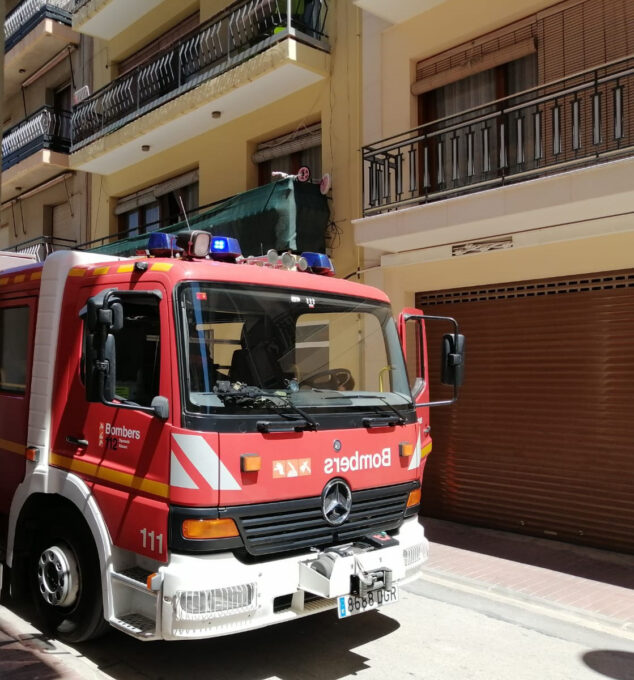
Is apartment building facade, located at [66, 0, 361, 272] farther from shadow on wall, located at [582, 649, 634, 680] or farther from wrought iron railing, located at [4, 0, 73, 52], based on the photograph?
shadow on wall, located at [582, 649, 634, 680]

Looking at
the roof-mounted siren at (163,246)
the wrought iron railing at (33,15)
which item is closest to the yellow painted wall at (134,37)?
the wrought iron railing at (33,15)

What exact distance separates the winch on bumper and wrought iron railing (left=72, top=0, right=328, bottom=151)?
8.10 meters

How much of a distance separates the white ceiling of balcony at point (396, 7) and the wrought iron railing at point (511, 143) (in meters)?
1.51

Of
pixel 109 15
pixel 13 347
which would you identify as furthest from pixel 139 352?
pixel 109 15

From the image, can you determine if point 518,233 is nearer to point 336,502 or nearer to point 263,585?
point 336,502

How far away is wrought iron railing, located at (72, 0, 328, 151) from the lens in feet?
34.4

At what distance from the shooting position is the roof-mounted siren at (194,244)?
464 cm

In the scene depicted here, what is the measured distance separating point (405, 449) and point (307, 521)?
1.01 meters

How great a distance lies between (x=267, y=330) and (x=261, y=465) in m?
0.92

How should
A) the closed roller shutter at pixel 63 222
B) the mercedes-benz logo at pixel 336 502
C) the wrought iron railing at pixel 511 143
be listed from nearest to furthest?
the mercedes-benz logo at pixel 336 502, the wrought iron railing at pixel 511 143, the closed roller shutter at pixel 63 222

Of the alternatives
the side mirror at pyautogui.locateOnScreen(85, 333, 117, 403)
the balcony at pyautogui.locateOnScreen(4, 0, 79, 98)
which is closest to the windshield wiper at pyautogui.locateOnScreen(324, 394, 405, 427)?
the side mirror at pyautogui.locateOnScreen(85, 333, 117, 403)

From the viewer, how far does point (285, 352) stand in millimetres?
4527

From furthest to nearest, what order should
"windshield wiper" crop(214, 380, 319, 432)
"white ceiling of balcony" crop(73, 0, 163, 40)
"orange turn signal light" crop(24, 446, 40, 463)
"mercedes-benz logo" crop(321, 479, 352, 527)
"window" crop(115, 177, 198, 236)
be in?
"white ceiling of balcony" crop(73, 0, 163, 40), "window" crop(115, 177, 198, 236), "orange turn signal light" crop(24, 446, 40, 463), "mercedes-benz logo" crop(321, 479, 352, 527), "windshield wiper" crop(214, 380, 319, 432)

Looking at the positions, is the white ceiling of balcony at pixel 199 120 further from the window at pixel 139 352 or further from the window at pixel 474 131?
the window at pixel 139 352
